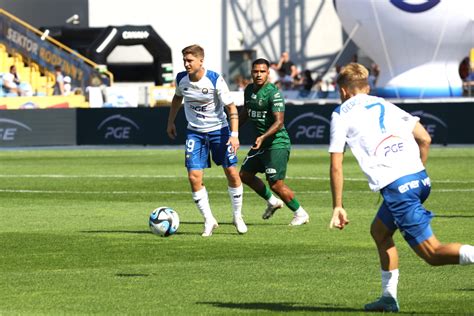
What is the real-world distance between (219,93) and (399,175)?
6.85m

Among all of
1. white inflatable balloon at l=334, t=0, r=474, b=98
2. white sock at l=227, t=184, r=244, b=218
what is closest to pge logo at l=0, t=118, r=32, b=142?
white inflatable balloon at l=334, t=0, r=474, b=98

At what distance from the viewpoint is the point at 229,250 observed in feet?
48.9

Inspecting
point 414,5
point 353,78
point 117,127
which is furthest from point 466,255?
point 414,5

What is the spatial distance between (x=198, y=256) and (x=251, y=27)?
172ft

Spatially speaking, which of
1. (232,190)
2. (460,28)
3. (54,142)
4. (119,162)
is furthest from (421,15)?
(232,190)

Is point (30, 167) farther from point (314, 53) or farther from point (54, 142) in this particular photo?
point (314, 53)

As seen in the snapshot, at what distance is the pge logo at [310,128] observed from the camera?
39.2 metres

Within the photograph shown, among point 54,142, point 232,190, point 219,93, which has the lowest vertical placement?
point 54,142

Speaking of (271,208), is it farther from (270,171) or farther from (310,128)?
(310,128)

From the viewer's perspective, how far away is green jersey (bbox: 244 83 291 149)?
1780cm

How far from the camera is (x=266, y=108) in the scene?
17.9m

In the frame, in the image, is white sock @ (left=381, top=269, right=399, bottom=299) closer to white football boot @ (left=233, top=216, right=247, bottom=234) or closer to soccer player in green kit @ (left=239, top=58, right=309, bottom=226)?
white football boot @ (left=233, top=216, right=247, bottom=234)

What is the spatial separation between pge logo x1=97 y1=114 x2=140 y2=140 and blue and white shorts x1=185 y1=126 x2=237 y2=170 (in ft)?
81.3

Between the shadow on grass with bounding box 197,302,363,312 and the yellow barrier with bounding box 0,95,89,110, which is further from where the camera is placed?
the yellow barrier with bounding box 0,95,89,110
